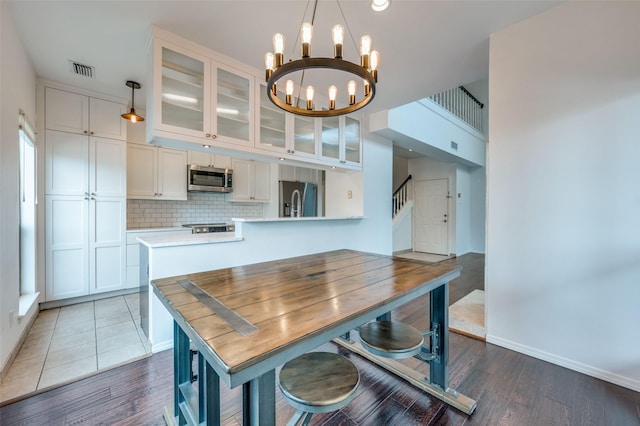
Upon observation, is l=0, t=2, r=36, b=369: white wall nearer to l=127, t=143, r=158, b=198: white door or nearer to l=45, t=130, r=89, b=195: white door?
l=45, t=130, r=89, b=195: white door

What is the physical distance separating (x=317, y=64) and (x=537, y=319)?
251cm

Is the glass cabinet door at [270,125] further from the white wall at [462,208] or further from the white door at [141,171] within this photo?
the white wall at [462,208]

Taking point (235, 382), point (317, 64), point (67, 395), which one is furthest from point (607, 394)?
point (67, 395)

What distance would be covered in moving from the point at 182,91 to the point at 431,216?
6.47 metres

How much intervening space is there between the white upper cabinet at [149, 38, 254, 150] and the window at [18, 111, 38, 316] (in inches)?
66.1

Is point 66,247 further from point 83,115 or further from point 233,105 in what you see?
point 233,105

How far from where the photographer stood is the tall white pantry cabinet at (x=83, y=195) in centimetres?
302

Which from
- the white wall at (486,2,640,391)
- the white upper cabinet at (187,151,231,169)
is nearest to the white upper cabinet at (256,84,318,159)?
the white upper cabinet at (187,151,231,169)

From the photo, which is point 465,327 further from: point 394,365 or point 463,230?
point 463,230

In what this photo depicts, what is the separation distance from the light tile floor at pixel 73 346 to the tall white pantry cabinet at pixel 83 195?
0.40 meters

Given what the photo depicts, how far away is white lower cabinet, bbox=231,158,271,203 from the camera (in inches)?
187

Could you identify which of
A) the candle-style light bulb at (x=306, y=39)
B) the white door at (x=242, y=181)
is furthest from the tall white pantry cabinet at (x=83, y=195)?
the candle-style light bulb at (x=306, y=39)

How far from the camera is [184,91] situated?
227 centimetres

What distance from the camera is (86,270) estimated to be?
10.6 ft
